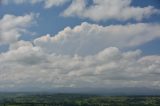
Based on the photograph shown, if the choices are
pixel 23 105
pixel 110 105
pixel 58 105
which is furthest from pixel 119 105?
pixel 23 105

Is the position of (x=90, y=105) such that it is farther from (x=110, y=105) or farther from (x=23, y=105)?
(x=23, y=105)

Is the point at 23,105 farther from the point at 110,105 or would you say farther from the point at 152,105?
the point at 152,105

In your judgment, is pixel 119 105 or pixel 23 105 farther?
pixel 119 105

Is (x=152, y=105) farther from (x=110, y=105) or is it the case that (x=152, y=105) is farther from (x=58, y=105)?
(x=58, y=105)

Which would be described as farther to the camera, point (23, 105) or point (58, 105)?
point (58, 105)

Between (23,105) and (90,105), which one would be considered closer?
(23,105)

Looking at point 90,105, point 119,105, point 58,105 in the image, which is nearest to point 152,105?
point 119,105

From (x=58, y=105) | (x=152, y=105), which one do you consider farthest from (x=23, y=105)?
(x=152, y=105)

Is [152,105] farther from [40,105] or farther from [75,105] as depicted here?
[40,105]
